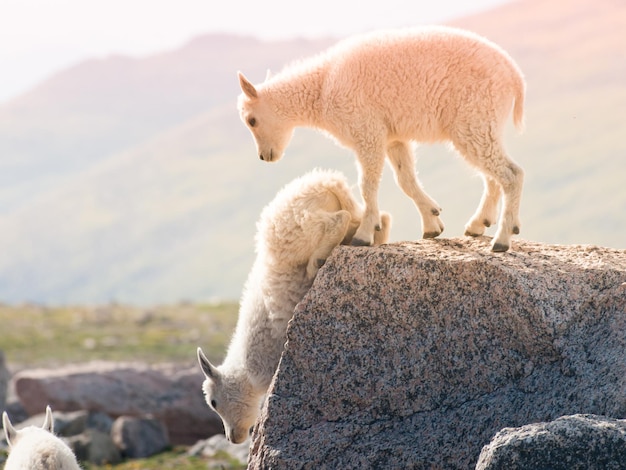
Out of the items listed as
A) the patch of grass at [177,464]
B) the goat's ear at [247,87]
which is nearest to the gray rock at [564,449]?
the goat's ear at [247,87]

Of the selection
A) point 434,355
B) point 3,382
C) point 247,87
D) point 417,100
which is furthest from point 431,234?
point 3,382

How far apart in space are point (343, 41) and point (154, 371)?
10.9 metres

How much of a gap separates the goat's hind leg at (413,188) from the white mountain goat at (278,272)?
0.38 m

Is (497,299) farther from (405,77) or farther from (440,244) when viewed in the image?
(405,77)

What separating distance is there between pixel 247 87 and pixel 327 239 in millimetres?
1815

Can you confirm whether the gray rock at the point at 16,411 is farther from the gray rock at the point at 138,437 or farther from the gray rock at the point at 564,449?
the gray rock at the point at 564,449

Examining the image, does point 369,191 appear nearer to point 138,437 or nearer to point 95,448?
point 95,448

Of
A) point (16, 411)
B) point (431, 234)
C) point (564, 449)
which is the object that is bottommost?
point (16, 411)

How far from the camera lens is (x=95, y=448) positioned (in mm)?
16422

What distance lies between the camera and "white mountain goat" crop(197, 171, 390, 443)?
33.5ft

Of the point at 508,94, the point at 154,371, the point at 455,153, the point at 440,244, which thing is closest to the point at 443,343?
the point at 440,244

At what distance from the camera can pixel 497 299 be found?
9.13 m

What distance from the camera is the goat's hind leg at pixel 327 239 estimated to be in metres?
10.2

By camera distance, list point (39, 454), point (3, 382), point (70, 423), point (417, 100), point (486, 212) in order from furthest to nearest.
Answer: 1. point (3, 382)
2. point (70, 423)
3. point (486, 212)
4. point (417, 100)
5. point (39, 454)
